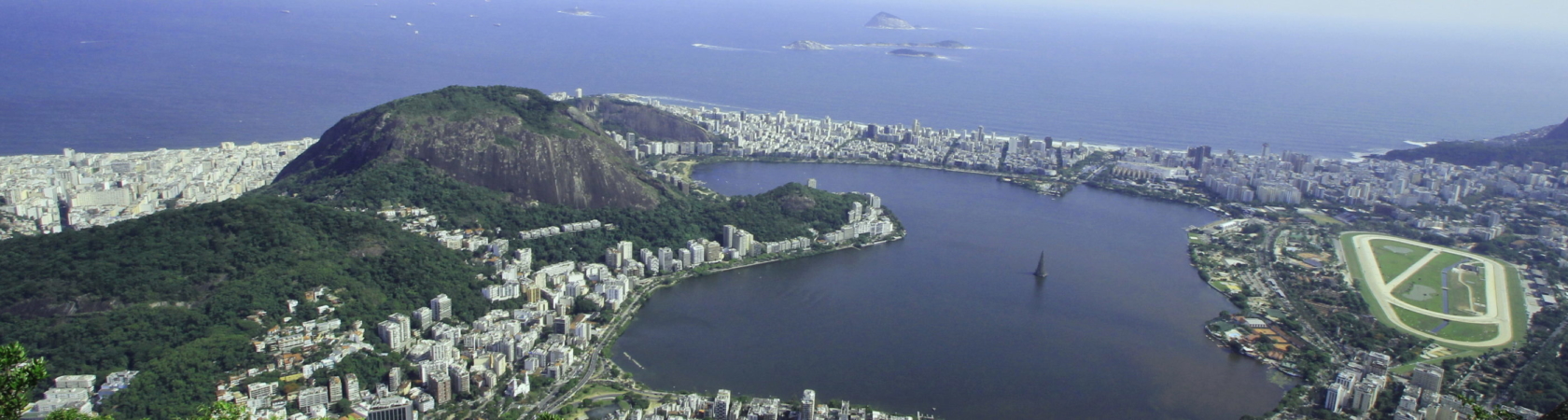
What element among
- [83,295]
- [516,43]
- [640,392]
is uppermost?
[516,43]

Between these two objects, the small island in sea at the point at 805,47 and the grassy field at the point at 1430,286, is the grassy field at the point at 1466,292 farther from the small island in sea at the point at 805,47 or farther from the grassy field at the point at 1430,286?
the small island in sea at the point at 805,47

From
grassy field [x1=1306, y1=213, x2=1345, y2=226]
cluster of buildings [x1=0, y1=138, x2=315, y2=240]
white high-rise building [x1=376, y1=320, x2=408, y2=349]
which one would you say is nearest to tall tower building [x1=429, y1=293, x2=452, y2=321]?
white high-rise building [x1=376, y1=320, x2=408, y2=349]

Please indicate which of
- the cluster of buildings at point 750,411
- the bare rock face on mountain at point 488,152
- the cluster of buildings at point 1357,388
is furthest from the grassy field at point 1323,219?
the cluster of buildings at point 750,411

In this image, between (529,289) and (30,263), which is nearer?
(30,263)

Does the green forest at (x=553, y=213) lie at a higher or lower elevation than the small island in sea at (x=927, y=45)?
lower

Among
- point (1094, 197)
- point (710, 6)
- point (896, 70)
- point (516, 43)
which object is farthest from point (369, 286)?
point (710, 6)

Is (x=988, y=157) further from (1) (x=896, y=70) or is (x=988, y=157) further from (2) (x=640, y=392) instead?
(1) (x=896, y=70)
